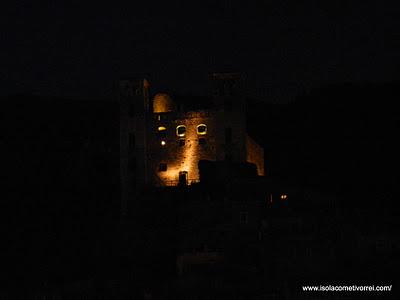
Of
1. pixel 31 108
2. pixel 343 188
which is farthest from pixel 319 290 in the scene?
pixel 31 108

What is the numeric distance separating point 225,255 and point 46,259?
1997cm

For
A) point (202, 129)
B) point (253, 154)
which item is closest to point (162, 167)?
point (202, 129)

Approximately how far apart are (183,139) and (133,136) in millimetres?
4630

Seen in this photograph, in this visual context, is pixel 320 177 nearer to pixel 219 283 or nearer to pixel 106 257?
pixel 106 257

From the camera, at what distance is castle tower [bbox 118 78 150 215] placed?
208 feet

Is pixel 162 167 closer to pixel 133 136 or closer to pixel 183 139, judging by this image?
pixel 183 139

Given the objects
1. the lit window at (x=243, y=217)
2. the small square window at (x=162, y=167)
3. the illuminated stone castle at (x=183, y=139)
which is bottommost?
the lit window at (x=243, y=217)

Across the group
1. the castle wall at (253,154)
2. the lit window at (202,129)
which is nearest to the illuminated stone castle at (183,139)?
the lit window at (202,129)

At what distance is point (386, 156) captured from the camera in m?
79.9

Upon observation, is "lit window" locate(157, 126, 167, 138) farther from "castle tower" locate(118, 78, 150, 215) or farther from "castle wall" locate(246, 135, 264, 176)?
"castle wall" locate(246, 135, 264, 176)

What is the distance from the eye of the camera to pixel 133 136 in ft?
212

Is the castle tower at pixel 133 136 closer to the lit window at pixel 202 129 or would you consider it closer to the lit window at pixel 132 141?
the lit window at pixel 132 141

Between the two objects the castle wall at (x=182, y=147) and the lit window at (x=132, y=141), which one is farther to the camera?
the lit window at (x=132, y=141)

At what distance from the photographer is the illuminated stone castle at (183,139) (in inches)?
2472
